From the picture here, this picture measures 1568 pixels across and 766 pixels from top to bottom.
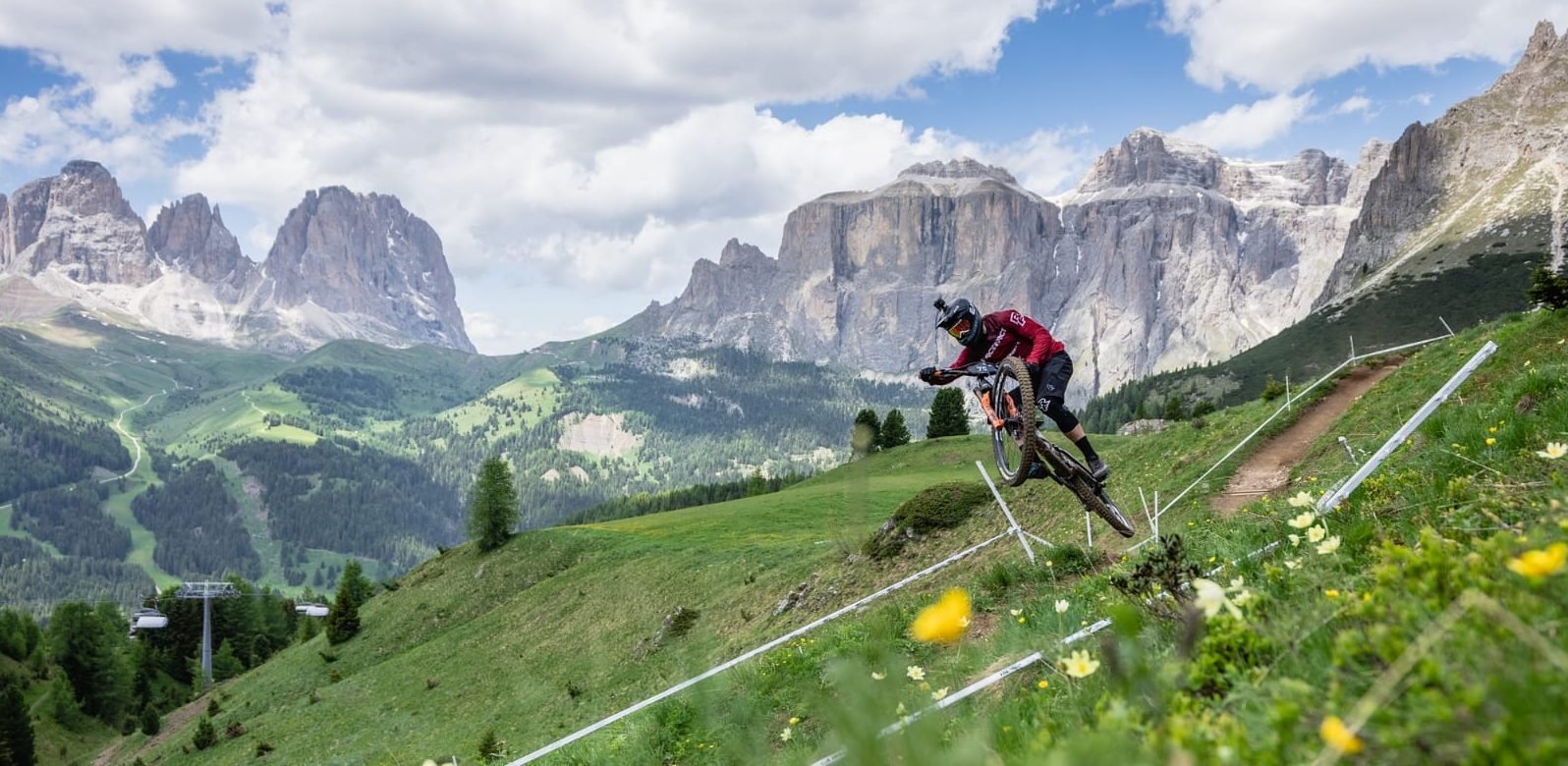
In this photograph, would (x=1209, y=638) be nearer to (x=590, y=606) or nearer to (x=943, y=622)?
(x=943, y=622)

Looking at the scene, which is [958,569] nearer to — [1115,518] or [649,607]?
→ [1115,518]

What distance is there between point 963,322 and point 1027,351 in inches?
39.7

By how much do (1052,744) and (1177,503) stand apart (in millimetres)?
18577

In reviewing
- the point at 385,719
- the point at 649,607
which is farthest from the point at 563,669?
the point at 385,719

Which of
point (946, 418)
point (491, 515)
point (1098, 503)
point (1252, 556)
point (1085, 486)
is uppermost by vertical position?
point (1252, 556)

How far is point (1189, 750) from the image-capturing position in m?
2.06

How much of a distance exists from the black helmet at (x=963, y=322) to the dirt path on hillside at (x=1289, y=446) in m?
6.97

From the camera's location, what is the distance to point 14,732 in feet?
189

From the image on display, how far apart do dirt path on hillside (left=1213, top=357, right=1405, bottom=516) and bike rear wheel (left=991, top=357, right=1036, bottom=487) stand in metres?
5.78

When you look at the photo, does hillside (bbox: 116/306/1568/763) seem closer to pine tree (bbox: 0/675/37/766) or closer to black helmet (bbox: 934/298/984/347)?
black helmet (bbox: 934/298/984/347)

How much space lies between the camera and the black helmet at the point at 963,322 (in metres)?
11.6

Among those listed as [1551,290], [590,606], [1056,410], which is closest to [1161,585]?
[1056,410]

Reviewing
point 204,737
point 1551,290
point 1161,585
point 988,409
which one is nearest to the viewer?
point 1161,585

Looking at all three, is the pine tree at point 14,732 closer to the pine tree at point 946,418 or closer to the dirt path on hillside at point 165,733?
the dirt path on hillside at point 165,733
